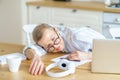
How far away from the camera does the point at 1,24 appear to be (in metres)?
4.05

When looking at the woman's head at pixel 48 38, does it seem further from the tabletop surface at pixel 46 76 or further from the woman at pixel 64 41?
the tabletop surface at pixel 46 76

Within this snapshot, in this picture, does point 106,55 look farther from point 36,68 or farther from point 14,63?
point 14,63

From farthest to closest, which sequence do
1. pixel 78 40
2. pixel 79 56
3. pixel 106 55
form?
1. pixel 78 40
2. pixel 79 56
3. pixel 106 55

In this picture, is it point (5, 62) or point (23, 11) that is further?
point (23, 11)

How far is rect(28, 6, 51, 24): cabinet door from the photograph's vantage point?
12.8ft

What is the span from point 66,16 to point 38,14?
1.36 feet

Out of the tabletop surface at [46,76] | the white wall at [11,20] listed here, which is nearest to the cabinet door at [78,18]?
the white wall at [11,20]

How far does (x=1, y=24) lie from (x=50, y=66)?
2.44m

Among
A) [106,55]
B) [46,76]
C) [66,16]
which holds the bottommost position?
[46,76]

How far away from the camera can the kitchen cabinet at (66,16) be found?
3.60m

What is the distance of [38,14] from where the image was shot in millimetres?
3980

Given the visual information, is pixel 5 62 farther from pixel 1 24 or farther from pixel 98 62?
pixel 1 24

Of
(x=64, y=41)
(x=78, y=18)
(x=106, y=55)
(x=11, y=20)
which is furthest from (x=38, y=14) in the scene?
(x=106, y=55)

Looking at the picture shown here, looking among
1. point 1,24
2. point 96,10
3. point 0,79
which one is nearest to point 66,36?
point 0,79
